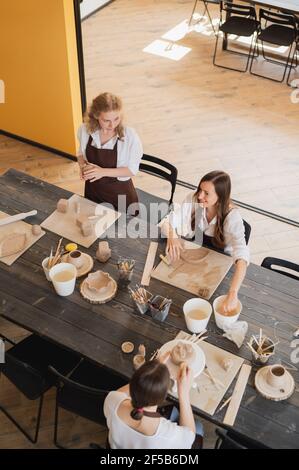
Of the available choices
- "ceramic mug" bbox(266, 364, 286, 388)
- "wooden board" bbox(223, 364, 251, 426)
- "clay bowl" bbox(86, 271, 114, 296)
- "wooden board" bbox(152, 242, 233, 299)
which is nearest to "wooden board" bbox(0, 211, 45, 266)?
"clay bowl" bbox(86, 271, 114, 296)

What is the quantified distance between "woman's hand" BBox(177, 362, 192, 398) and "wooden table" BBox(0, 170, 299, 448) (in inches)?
5.3

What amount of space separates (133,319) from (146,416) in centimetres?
63

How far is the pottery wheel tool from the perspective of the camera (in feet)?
9.04

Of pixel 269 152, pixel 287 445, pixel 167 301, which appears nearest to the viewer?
pixel 287 445

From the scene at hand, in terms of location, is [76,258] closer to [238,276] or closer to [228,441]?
[238,276]

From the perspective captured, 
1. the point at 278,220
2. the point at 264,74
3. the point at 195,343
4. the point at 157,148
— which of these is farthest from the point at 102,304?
the point at 264,74

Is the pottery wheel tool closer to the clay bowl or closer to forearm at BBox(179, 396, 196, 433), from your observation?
the clay bowl

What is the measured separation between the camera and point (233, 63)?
645 centimetres

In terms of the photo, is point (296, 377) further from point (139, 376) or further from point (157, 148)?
point (157, 148)

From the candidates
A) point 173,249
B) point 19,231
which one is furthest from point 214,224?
point 19,231

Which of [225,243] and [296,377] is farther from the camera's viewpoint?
[225,243]
